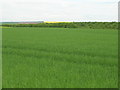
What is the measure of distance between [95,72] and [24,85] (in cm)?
163

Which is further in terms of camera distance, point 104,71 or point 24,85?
point 104,71

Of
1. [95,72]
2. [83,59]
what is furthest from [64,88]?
[83,59]

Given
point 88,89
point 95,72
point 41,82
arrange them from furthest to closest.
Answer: point 95,72 < point 41,82 < point 88,89

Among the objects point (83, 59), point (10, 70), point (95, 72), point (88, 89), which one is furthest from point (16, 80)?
point (83, 59)

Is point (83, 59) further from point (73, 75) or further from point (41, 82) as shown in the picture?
point (41, 82)

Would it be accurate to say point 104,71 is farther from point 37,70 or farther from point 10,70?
point 10,70

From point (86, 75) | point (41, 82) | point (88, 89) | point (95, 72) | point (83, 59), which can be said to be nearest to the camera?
point (88, 89)

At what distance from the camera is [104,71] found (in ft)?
16.4

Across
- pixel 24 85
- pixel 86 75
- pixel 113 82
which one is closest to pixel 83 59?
pixel 86 75

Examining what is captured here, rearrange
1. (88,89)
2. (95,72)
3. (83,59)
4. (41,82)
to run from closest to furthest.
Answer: (88,89), (41,82), (95,72), (83,59)

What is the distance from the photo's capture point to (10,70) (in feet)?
16.5

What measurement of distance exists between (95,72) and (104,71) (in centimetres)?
23

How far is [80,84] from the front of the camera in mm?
3979

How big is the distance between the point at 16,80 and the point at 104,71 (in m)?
1.88
